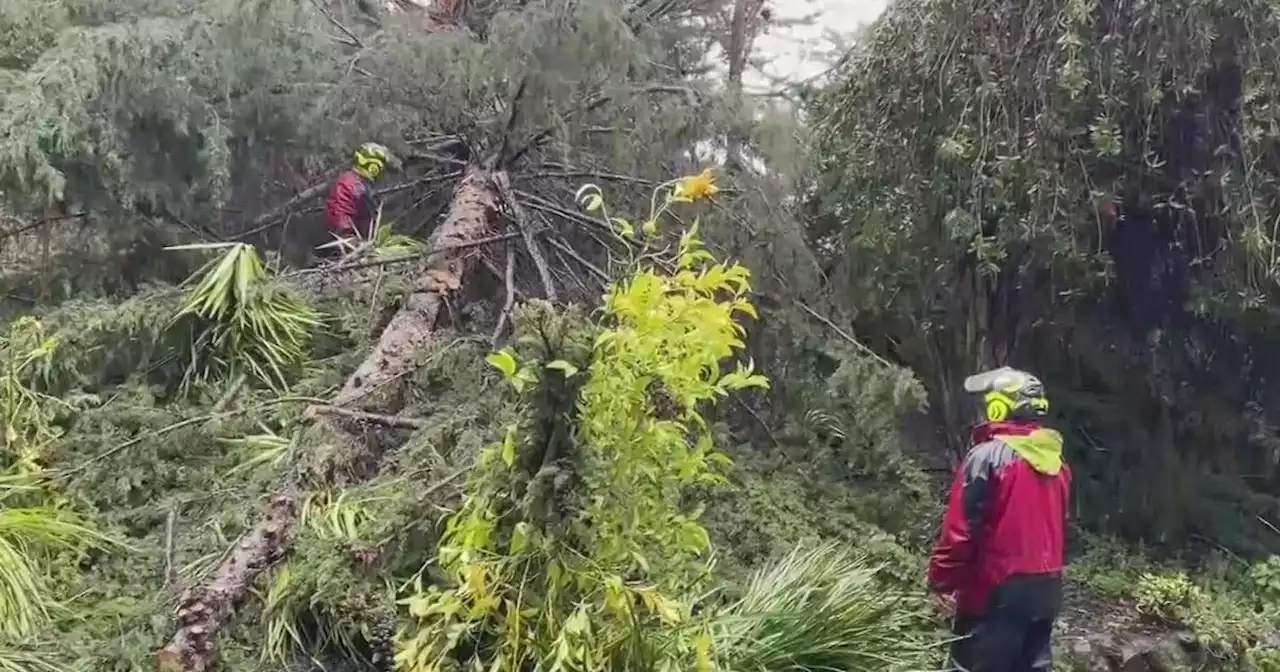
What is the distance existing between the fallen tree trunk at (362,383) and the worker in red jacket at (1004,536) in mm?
2214

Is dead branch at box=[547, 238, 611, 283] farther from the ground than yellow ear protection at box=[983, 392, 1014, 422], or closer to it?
farther from the ground

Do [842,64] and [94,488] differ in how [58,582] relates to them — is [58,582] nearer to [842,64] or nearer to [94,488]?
[94,488]

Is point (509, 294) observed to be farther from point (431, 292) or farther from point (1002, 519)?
point (1002, 519)

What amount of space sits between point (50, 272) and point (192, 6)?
160 centimetres

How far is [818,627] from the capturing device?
10.6 ft

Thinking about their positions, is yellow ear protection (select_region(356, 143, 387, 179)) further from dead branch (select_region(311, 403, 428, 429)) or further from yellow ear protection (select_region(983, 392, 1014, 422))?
yellow ear protection (select_region(983, 392, 1014, 422))

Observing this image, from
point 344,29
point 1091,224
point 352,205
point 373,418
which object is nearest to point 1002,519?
point 373,418

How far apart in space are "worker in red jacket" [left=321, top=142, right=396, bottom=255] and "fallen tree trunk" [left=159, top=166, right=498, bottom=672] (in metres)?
0.54

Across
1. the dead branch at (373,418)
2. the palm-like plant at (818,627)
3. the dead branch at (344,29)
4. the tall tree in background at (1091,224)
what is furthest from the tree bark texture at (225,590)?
the tall tree in background at (1091,224)

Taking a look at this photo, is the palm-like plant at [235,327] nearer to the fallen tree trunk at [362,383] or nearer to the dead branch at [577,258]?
the fallen tree trunk at [362,383]

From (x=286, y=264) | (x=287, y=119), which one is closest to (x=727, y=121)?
(x=287, y=119)

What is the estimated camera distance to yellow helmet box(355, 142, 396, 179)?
5766mm

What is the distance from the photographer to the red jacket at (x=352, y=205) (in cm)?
594

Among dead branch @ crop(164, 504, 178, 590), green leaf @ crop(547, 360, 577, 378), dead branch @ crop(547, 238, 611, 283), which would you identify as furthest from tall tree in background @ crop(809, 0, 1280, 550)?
dead branch @ crop(164, 504, 178, 590)
